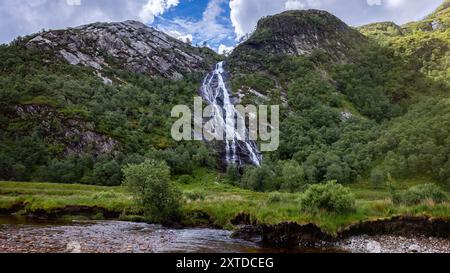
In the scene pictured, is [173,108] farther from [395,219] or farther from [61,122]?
[395,219]

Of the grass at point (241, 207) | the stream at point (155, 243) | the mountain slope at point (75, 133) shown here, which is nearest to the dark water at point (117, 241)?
the stream at point (155, 243)

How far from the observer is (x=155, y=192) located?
47906mm

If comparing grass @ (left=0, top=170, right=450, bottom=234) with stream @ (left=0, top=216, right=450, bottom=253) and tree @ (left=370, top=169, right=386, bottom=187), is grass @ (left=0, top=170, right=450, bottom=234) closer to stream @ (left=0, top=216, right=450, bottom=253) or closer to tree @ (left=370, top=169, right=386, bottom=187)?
stream @ (left=0, top=216, right=450, bottom=253)

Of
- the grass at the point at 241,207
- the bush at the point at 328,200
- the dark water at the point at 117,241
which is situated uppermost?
the bush at the point at 328,200

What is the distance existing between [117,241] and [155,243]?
323cm

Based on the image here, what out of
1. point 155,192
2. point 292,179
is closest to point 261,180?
point 292,179

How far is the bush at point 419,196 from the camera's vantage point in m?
37.9

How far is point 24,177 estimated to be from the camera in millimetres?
113375

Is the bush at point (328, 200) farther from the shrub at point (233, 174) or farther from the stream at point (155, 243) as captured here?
the shrub at point (233, 174)

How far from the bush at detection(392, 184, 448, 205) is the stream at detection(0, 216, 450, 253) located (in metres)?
5.66

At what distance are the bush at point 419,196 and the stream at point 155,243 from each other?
5660 millimetres

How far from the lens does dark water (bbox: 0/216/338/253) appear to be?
98.8ft
